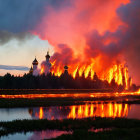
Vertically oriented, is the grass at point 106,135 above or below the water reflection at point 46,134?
above

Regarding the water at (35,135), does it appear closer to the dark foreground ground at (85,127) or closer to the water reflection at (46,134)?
the water reflection at (46,134)

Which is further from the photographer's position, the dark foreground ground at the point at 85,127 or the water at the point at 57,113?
the water at the point at 57,113

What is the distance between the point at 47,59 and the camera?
195000 mm

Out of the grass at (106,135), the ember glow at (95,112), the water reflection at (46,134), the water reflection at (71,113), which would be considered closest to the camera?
the grass at (106,135)

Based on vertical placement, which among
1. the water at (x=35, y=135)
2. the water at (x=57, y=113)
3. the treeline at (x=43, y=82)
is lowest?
the water at (x=35, y=135)

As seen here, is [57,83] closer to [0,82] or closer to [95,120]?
[0,82]

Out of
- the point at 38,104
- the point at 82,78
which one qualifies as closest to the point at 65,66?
the point at 82,78

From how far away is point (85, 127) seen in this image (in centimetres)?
3169

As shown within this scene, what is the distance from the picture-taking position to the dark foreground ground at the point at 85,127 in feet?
84.8

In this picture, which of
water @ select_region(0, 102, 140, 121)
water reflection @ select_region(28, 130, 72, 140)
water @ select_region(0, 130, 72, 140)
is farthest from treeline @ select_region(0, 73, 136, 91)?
water @ select_region(0, 130, 72, 140)

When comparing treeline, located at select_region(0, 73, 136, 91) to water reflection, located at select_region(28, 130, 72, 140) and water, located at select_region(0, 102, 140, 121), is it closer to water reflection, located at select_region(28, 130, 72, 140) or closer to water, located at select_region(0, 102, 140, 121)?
water, located at select_region(0, 102, 140, 121)

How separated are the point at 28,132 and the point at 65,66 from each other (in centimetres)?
13634

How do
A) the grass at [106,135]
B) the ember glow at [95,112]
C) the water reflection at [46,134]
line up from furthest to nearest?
1. the ember glow at [95,112]
2. the water reflection at [46,134]
3. the grass at [106,135]

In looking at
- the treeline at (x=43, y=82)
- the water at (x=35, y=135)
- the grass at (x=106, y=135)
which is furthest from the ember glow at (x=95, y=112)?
the treeline at (x=43, y=82)
